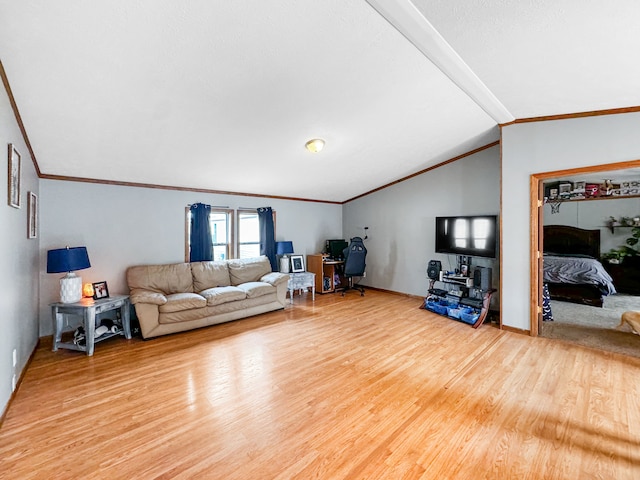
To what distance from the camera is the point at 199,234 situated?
4812 mm

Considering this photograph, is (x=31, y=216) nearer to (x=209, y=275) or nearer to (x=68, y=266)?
(x=68, y=266)

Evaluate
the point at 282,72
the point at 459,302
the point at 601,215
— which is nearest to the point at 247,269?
the point at 282,72

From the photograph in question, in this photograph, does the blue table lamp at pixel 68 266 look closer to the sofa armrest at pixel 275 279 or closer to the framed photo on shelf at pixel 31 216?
the framed photo on shelf at pixel 31 216

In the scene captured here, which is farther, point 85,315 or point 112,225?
point 112,225

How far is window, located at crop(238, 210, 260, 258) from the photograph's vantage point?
5551 mm

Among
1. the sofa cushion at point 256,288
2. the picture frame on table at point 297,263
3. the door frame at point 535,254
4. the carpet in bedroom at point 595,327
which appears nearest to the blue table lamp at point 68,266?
the sofa cushion at point 256,288

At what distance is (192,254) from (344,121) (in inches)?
128

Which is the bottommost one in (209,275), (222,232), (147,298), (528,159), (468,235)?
(147,298)

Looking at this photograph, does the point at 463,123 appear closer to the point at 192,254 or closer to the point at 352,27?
the point at 352,27

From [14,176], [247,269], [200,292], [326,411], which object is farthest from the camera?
[247,269]

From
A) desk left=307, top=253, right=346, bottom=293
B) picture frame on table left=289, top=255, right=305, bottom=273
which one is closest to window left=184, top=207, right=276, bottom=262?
picture frame on table left=289, top=255, right=305, bottom=273

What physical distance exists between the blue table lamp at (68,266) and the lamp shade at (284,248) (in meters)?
3.12

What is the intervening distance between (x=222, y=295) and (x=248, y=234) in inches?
70.5

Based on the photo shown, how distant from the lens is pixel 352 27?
2.08m
